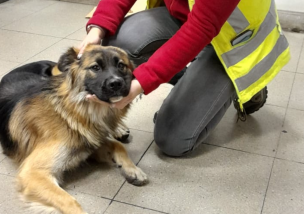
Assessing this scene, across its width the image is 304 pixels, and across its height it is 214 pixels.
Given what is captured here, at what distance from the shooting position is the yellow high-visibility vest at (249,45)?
1905mm

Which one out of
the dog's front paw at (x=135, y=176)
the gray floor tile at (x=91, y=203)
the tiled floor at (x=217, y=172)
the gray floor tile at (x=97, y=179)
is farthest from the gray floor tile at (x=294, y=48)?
the gray floor tile at (x=91, y=203)

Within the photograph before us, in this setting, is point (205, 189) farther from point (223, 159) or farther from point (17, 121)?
point (17, 121)

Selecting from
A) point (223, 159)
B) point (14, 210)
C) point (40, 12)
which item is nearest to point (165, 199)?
point (223, 159)

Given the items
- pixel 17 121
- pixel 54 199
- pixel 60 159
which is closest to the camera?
pixel 54 199

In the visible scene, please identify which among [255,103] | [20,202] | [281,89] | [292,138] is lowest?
[281,89]

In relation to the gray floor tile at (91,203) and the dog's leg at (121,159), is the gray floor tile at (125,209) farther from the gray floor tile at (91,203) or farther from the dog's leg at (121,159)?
the dog's leg at (121,159)

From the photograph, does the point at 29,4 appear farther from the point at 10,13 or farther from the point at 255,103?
the point at 255,103

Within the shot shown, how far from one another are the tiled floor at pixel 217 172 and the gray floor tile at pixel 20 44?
1.19ft

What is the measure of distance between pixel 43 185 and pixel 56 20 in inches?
110

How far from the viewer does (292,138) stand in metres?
2.25

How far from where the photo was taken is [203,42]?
5.53 ft

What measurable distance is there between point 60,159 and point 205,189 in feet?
2.24

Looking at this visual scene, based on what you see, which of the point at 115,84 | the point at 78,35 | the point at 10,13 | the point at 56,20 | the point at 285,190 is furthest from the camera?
the point at 10,13

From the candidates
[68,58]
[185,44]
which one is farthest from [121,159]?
[185,44]
